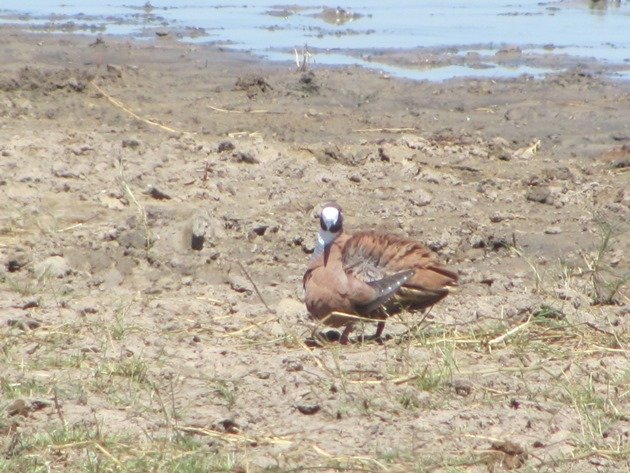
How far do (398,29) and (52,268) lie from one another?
A: 11870 mm

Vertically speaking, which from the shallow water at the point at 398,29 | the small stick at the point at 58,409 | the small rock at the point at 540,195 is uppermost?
the small stick at the point at 58,409

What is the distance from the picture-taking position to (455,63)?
54.6ft

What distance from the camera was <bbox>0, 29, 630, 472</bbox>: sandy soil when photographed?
5.66m

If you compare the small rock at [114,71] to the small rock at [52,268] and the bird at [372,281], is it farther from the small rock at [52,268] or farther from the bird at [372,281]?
the bird at [372,281]

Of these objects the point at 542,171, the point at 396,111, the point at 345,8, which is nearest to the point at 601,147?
the point at 542,171

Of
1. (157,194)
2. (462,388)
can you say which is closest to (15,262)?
(157,194)

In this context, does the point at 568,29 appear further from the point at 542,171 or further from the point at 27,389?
the point at 27,389

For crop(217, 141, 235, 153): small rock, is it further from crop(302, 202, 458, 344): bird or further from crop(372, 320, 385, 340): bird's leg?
crop(372, 320, 385, 340): bird's leg

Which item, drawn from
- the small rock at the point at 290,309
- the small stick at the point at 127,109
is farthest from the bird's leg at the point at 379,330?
the small stick at the point at 127,109

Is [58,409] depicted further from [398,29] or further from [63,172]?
[398,29]

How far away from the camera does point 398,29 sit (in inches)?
765

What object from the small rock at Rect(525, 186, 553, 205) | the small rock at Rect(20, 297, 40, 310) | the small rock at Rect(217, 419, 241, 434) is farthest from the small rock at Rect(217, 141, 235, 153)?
the small rock at Rect(217, 419, 241, 434)

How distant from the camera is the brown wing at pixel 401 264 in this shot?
738cm

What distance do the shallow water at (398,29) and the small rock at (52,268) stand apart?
793cm
